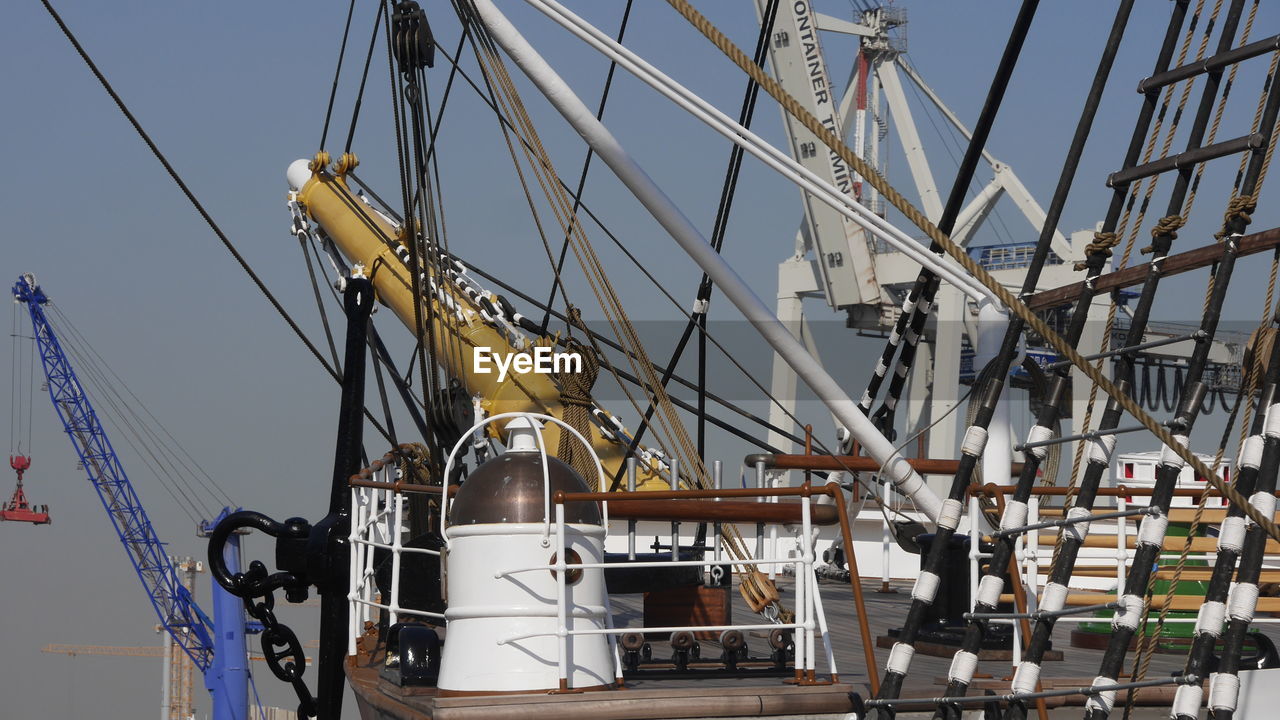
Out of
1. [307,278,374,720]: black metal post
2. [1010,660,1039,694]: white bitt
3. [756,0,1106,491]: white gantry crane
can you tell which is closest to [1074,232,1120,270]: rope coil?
[1010,660,1039,694]: white bitt

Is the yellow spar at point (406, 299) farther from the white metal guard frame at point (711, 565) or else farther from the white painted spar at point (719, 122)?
the white metal guard frame at point (711, 565)

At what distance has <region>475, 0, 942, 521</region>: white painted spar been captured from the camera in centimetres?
703

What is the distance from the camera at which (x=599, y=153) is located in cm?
→ 715

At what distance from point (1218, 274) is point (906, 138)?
2937 cm

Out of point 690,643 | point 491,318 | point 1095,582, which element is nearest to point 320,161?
point 491,318

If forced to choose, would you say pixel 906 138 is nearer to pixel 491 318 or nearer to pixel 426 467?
pixel 491 318

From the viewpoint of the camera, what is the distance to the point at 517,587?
592 centimetres

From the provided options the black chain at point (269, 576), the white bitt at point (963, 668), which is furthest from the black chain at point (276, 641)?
the white bitt at point (963, 668)

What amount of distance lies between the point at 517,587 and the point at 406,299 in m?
11.2

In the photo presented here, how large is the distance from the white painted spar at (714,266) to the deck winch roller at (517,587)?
147 cm

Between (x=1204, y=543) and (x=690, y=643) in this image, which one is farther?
(x=1204, y=543)

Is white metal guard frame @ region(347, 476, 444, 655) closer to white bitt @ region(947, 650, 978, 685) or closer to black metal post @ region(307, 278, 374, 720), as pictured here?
black metal post @ region(307, 278, 374, 720)

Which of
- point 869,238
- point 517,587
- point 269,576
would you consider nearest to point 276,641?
point 269,576

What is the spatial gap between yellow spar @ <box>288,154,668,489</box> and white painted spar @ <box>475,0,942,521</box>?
25.8 ft
